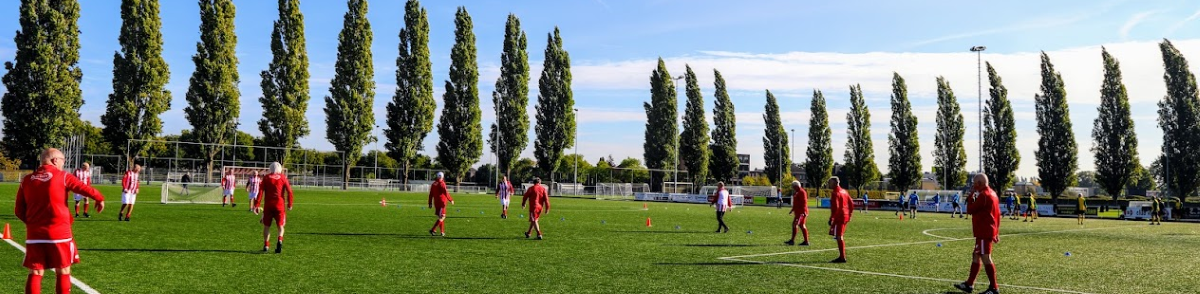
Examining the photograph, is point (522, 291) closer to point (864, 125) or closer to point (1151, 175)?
point (864, 125)

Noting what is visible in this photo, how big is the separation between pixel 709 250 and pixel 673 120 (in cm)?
7044

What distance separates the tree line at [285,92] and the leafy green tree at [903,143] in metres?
32.1

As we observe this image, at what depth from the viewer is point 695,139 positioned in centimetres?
8700

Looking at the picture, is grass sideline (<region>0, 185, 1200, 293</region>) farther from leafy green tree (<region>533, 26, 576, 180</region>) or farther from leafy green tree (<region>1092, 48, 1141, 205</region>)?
leafy green tree (<region>533, 26, 576, 180</region>)

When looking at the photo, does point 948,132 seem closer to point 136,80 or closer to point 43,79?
point 136,80

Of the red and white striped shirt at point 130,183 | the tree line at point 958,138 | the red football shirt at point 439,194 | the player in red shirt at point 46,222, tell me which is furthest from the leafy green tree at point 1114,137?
the player in red shirt at point 46,222

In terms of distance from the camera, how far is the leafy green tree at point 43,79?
59.6m

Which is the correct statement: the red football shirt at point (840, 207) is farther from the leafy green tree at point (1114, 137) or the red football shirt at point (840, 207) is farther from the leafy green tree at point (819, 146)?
the leafy green tree at point (819, 146)

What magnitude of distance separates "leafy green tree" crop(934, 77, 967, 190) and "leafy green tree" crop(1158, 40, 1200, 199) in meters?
16.8

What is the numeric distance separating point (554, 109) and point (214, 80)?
30766 mm

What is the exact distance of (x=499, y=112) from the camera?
8012 cm

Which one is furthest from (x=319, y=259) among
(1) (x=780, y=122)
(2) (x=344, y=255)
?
(1) (x=780, y=122)

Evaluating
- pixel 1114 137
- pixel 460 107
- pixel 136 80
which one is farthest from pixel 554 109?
pixel 1114 137

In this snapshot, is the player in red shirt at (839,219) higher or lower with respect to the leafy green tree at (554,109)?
lower
